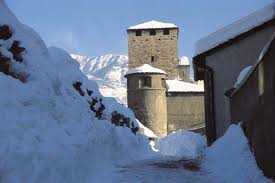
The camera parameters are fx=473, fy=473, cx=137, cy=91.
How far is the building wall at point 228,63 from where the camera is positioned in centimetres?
1496

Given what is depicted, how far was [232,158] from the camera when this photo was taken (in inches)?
383

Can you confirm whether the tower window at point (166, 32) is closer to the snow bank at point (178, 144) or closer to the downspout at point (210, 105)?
the snow bank at point (178, 144)

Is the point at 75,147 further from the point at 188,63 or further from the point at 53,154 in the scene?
the point at 188,63

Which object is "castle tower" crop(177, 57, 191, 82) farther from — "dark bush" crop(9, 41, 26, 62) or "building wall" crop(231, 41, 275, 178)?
"dark bush" crop(9, 41, 26, 62)

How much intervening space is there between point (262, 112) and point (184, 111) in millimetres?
45714

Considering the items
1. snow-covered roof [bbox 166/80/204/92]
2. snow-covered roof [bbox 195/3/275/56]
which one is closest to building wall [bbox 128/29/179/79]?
snow-covered roof [bbox 166/80/204/92]

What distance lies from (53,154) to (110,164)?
10.7 feet

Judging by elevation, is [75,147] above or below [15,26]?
below

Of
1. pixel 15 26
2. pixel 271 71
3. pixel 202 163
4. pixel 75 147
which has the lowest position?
Result: pixel 202 163

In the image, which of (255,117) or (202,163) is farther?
(202,163)

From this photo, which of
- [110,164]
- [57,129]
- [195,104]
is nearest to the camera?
[57,129]

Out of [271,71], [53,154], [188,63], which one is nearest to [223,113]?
[271,71]

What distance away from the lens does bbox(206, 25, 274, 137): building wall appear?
15.0 m

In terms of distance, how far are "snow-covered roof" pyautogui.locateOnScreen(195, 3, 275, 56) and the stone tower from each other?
40.3 m
